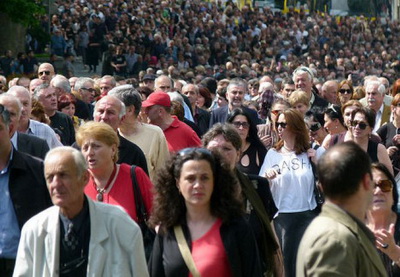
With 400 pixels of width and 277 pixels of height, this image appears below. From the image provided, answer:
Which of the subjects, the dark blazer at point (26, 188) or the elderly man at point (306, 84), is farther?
the elderly man at point (306, 84)

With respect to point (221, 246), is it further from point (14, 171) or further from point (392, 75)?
point (392, 75)

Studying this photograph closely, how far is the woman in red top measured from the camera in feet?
25.0

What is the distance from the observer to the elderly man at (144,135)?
9.80m

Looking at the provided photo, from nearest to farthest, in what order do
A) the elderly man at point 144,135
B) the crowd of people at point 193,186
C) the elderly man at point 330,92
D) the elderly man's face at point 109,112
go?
1. the crowd of people at point 193,186
2. the elderly man's face at point 109,112
3. the elderly man at point 144,135
4. the elderly man at point 330,92

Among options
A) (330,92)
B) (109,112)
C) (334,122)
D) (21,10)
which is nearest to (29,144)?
(109,112)

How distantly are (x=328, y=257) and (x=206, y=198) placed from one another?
1635 millimetres

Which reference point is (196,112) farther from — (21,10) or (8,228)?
(21,10)

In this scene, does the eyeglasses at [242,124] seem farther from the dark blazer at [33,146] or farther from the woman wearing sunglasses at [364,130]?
the dark blazer at [33,146]

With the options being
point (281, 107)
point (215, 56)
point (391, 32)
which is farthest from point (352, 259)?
point (391, 32)

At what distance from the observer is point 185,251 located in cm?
633

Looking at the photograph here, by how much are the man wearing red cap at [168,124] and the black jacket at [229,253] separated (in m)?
4.27

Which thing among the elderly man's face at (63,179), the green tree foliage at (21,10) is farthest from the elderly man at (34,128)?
the green tree foliage at (21,10)

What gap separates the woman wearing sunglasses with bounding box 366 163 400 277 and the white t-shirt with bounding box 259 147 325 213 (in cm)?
288

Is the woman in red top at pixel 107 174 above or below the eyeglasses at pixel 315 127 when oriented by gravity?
above
